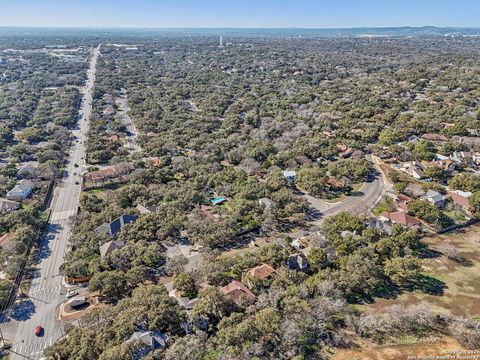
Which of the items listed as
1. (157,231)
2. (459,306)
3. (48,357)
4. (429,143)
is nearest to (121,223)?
(157,231)

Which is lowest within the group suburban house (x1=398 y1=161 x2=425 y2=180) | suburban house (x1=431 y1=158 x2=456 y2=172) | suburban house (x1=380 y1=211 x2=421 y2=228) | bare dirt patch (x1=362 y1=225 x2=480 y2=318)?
bare dirt patch (x1=362 y1=225 x2=480 y2=318)

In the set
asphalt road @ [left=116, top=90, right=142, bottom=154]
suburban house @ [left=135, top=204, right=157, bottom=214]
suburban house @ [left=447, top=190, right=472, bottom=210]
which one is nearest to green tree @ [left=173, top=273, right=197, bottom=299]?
suburban house @ [left=135, top=204, right=157, bottom=214]

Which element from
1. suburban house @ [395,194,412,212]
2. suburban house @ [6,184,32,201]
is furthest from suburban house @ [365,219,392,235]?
suburban house @ [6,184,32,201]

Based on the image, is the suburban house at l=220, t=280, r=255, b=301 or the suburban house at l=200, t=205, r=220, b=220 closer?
the suburban house at l=220, t=280, r=255, b=301

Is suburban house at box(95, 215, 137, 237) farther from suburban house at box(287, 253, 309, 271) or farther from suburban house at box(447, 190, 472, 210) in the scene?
suburban house at box(447, 190, 472, 210)

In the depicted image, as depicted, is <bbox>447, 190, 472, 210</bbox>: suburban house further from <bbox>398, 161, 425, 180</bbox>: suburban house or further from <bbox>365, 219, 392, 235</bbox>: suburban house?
<bbox>365, 219, 392, 235</bbox>: suburban house

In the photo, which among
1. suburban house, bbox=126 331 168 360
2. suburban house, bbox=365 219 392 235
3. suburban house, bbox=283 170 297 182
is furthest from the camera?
suburban house, bbox=283 170 297 182

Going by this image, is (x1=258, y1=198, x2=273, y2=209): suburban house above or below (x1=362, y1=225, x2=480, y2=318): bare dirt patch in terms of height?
above

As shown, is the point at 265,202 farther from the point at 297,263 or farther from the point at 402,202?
the point at 402,202

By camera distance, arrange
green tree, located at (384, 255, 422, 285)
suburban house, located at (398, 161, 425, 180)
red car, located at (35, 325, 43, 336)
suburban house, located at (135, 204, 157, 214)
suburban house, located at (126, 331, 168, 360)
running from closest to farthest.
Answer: suburban house, located at (126, 331, 168, 360) → red car, located at (35, 325, 43, 336) → green tree, located at (384, 255, 422, 285) → suburban house, located at (135, 204, 157, 214) → suburban house, located at (398, 161, 425, 180)
